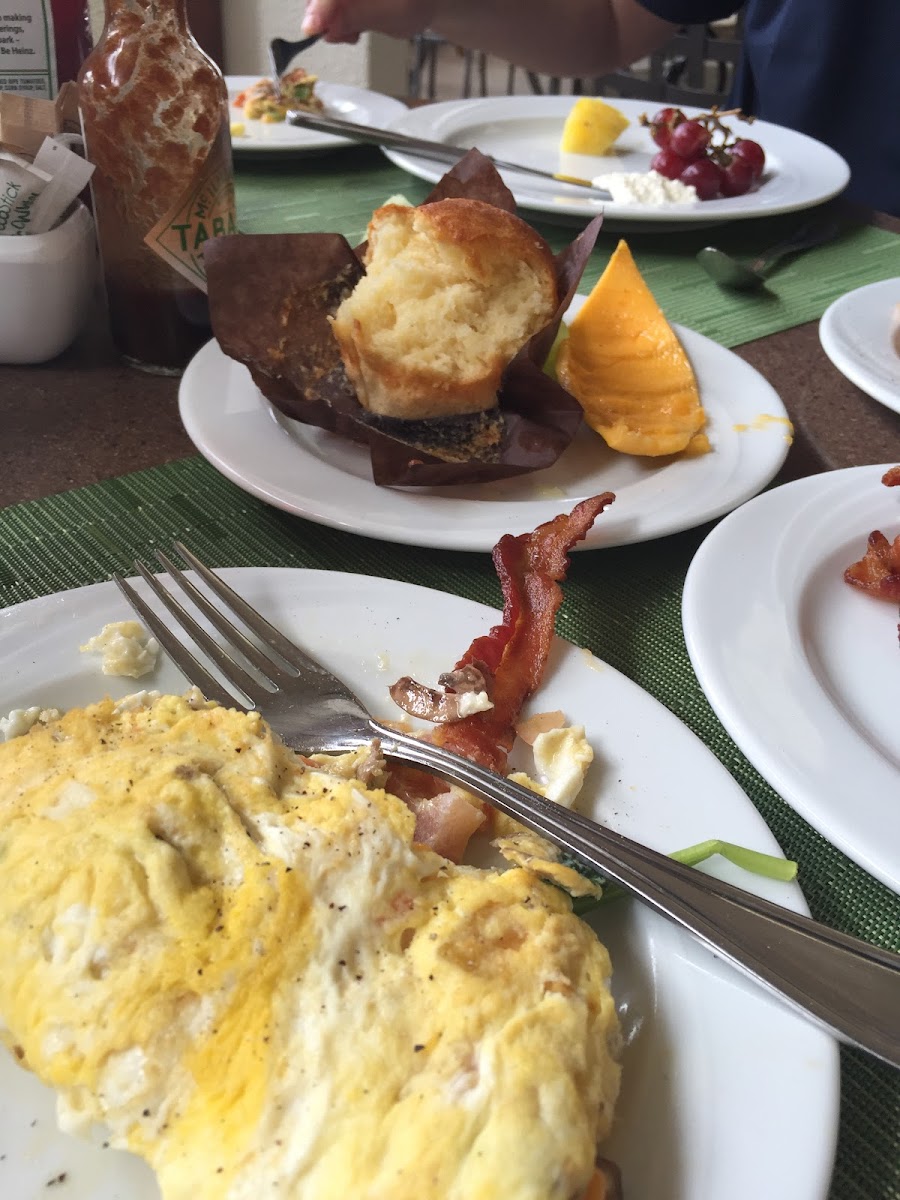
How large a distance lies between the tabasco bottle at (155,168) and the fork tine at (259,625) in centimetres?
77

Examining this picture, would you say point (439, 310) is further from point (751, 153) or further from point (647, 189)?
point (751, 153)

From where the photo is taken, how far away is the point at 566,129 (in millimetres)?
2889

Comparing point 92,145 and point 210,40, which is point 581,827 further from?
point 210,40

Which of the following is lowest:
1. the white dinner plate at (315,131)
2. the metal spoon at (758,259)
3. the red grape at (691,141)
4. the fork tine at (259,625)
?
the fork tine at (259,625)

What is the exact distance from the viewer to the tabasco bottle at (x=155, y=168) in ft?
4.80

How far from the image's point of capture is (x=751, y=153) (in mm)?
2572

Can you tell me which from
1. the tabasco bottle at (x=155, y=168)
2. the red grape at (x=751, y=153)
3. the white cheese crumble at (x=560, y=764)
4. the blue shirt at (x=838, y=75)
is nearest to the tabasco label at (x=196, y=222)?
the tabasco bottle at (x=155, y=168)

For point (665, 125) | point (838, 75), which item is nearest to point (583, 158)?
point (665, 125)

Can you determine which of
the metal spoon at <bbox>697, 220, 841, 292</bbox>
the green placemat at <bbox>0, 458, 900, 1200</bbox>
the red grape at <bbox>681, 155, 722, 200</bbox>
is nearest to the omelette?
the green placemat at <bbox>0, 458, 900, 1200</bbox>

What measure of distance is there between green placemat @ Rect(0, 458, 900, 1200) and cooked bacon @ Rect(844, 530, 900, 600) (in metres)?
0.23

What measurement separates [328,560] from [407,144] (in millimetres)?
1760

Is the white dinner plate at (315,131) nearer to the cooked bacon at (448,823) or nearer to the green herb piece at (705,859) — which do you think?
the cooked bacon at (448,823)

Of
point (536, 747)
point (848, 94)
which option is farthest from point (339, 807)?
point (848, 94)

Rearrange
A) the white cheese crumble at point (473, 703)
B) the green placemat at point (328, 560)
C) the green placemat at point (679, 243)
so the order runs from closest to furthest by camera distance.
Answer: the white cheese crumble at point (473, 703)
the green placemat at point (328, 560)
the green placemat at point (679, 243)
